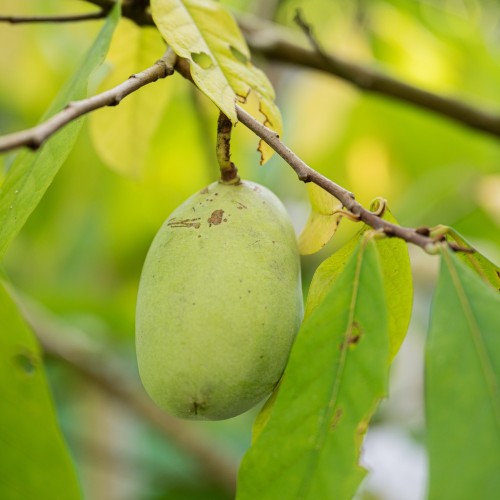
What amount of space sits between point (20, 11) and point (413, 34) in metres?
1.02

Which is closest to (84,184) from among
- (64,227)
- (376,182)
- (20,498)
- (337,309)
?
(64,227)

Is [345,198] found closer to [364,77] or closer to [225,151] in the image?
[225,151]

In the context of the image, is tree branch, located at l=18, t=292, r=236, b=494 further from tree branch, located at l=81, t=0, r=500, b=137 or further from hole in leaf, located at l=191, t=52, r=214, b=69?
hole in leaf, located at l=191, t=52, r=214, b=69

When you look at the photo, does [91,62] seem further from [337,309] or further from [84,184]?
[84,184]

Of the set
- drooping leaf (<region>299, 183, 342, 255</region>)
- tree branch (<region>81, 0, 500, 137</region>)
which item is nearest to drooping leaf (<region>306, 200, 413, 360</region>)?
drooping leaf (<region>299, 183, 342, 255</region>)

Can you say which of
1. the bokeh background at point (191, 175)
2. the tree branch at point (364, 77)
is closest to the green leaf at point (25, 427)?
the tree branch at point (364, 77)

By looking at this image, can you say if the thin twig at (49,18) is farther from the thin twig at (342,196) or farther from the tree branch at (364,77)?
the tree branch at (364,77)

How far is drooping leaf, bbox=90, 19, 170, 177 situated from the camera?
1.11 metres

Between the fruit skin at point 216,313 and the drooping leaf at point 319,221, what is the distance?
0.16ft

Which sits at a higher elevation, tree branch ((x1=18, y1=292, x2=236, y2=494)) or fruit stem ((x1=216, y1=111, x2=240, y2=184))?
fruit stem ((x1=216, y1=111, x2=240, y2=184))

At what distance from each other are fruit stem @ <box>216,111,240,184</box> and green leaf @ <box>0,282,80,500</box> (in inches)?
10.4

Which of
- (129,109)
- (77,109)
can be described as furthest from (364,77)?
(77,109)

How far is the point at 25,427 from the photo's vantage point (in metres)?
0.88

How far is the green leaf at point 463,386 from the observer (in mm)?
632
